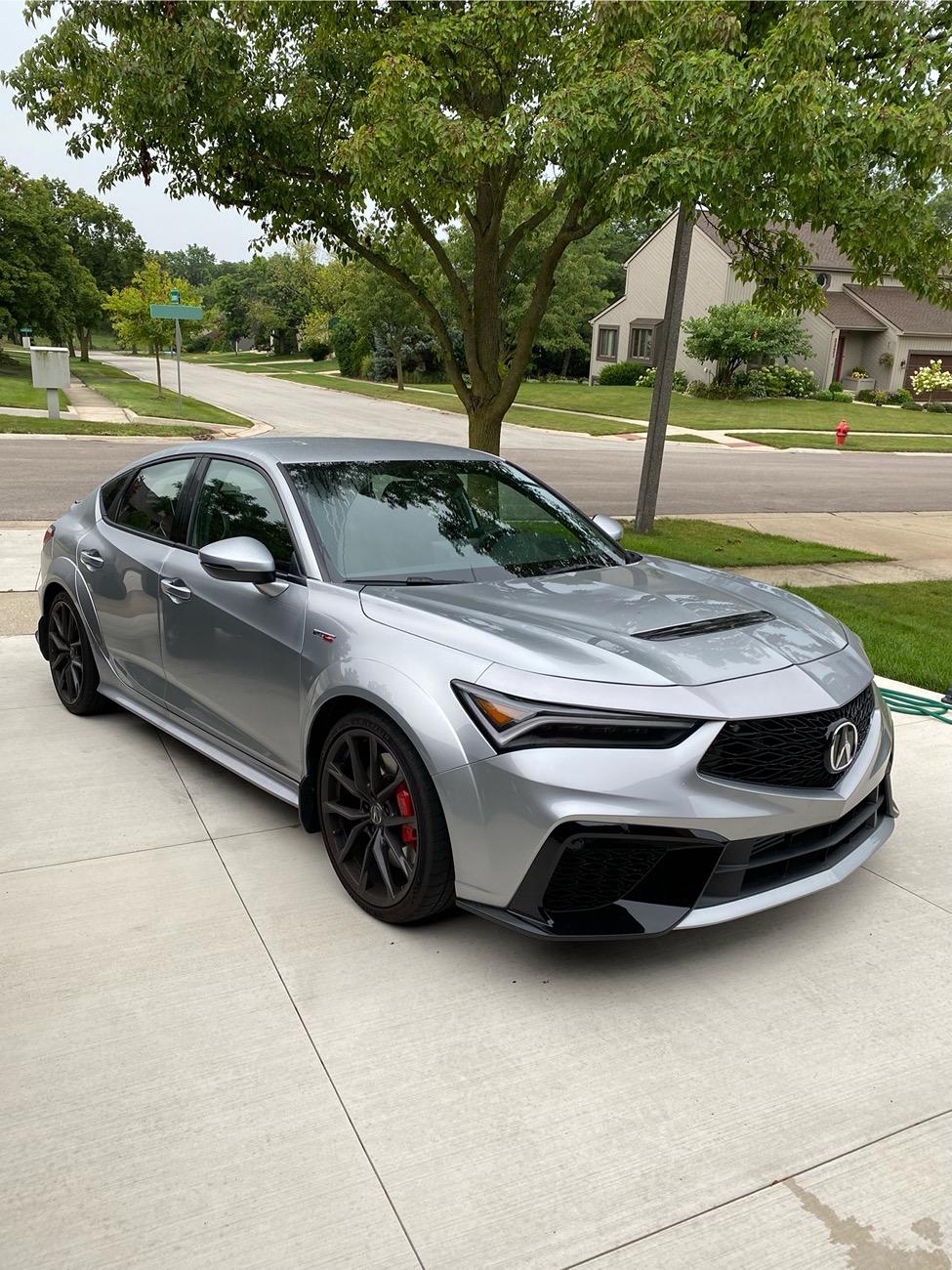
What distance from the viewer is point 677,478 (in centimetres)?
2027

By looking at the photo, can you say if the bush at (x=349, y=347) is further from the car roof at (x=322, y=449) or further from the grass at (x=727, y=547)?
the car roof at (x=322, y=449)

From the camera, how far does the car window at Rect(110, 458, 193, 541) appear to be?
477cm

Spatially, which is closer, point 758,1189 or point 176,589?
point 758,1189

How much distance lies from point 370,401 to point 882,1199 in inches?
1630

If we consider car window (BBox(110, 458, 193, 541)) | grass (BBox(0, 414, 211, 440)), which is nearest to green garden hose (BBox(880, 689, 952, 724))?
car window (BBox(110, 458, 193, 541))

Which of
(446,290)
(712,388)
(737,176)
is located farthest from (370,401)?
(737,176)

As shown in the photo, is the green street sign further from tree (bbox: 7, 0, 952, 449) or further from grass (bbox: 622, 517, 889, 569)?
grass (bbox: 622, 517, 889, 569)

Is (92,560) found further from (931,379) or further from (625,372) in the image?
(625,372)

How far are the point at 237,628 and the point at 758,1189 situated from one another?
103 inches

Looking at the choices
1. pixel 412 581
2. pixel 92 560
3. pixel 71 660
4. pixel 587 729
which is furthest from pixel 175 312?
pixel 587 729

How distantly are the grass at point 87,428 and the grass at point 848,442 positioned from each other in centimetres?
1625

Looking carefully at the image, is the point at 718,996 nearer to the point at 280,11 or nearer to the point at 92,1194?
the point at 92,1194

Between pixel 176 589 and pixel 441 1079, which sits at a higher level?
pixel 176 589

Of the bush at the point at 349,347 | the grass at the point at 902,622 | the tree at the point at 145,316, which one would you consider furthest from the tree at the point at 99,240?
the grass at the point at 902,622
